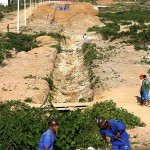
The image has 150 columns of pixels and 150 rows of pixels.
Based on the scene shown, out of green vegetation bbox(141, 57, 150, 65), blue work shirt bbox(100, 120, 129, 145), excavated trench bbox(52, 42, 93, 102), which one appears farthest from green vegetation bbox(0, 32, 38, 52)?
blue work shirt bbox(100, 120, 129, 145)

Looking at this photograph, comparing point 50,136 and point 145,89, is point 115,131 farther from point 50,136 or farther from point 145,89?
point 145,89

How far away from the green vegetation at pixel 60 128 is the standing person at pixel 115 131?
10.2ft

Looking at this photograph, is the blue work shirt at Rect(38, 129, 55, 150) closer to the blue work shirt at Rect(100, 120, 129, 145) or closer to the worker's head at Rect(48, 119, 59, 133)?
the worker's head at Rect(48, 119, 59, 133)

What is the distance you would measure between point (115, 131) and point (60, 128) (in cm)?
367

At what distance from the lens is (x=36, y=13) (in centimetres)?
6688

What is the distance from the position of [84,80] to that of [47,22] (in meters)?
34.1

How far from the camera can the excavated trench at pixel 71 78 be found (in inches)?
842

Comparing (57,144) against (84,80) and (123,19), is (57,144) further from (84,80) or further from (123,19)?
(123,19)

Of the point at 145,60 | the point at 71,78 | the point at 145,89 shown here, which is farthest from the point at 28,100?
the point at 145,60

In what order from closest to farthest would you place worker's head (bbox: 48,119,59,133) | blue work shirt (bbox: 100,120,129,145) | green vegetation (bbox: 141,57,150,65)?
1. worker's head (bbox: 48,119,59,133)
2. blue work shirt (bbox: 100,120,129,145)
3. green vegetation (bbox: 141,57,150,65)

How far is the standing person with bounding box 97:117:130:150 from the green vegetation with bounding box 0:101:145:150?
122 inches

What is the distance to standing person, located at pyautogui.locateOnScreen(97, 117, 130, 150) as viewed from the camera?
8352 millimetres

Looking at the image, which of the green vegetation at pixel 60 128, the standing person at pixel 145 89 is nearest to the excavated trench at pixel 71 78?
the standing person at pixel 145 89

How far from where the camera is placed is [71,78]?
2594 centimetres
